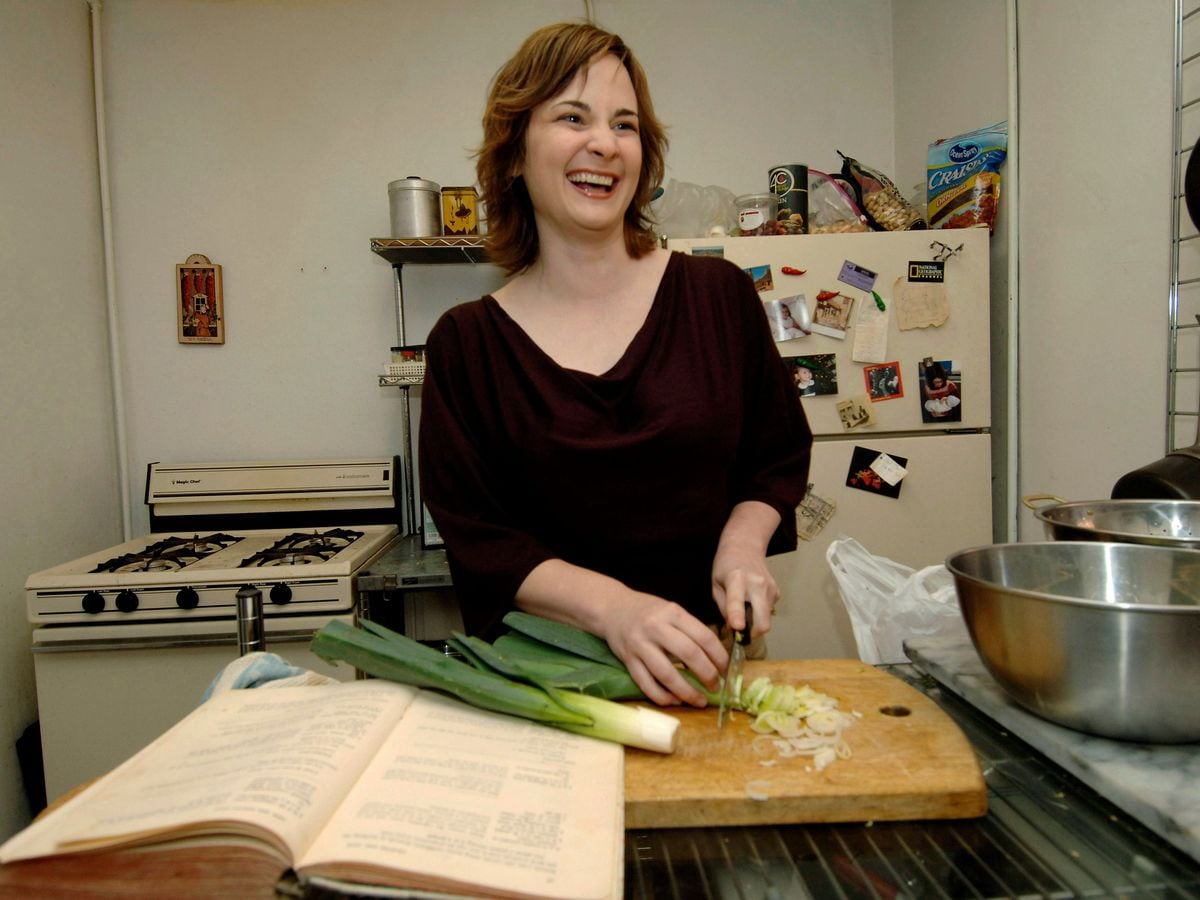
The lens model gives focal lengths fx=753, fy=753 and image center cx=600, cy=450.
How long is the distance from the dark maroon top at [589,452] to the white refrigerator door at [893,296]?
93 centimetres

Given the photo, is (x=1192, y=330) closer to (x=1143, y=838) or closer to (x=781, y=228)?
(x=781, y=228)

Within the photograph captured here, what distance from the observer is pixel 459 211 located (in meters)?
2.25

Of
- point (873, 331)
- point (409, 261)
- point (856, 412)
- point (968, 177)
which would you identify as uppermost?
point (968, 177)

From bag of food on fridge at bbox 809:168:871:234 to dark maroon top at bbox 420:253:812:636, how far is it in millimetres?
1253

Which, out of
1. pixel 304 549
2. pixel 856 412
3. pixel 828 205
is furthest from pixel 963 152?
pixel 304 549

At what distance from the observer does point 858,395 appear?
201cm

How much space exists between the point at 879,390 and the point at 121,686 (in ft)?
6.73

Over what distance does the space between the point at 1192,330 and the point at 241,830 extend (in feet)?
5.47

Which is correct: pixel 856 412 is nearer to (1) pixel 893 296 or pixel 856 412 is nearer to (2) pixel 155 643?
(1) pixel 893 296

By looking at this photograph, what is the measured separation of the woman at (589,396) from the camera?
3.36 feet

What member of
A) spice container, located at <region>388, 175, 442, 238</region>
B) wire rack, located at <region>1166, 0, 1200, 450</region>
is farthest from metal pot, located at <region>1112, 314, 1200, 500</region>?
spice container, located at <region>388, 175, 442, 238</region>

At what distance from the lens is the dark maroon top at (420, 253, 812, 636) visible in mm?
1023

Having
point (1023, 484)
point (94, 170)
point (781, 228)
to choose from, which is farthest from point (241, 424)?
point (1023, 484)

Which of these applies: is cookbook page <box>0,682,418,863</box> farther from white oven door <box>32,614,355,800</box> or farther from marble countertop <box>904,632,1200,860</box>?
white oven door <box>32,614,355,800</box>
